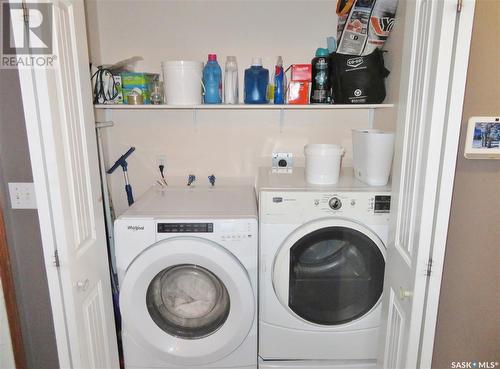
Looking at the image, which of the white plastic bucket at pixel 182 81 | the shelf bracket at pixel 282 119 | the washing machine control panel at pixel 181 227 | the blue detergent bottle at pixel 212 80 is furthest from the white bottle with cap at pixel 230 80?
the washing machine control panel at pixel 181 227

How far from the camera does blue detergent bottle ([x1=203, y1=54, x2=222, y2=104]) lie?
1.99 m

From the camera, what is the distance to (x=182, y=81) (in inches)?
74.9

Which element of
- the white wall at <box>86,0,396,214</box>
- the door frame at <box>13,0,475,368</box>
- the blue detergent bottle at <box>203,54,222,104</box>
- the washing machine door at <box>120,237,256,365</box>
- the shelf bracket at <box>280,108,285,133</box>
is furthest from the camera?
the shelf bracket at <box>280,108,285,133</box>

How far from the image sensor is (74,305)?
4.06ft

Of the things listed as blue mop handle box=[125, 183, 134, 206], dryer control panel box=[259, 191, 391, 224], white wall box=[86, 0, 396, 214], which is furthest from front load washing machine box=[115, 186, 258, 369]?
white wall box=[86, 0, 396, 214]

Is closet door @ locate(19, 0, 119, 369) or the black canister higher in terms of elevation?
the black canister

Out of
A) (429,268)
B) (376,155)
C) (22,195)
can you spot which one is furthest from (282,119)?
(22,195)

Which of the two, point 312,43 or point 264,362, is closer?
point 264,362

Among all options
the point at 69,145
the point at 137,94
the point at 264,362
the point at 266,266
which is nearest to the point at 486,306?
the point at 266,266

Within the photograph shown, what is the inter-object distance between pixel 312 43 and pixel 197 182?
3.77 feet

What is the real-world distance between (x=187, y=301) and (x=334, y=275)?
76 cm

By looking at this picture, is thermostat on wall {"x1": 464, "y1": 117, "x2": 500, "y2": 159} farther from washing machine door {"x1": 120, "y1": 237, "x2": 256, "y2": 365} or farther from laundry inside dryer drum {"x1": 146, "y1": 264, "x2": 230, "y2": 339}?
laundry inside dryer drum {"x1": 146, "y1": 264, "x2": 230, "y2": 339}

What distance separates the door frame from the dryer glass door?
529mm

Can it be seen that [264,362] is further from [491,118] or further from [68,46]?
[68,46]
